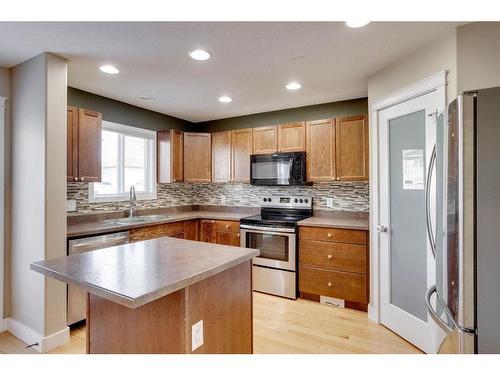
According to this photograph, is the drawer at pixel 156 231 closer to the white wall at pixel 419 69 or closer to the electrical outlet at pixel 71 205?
the electrical outlet at pixel 71 205

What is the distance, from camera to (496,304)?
1.13 m

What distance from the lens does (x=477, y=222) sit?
116cm

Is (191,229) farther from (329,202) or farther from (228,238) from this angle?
(329,202)

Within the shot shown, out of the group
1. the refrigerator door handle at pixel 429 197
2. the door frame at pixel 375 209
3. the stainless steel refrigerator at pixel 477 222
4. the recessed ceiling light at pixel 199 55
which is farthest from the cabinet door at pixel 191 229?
the stainless steel refrigerator at pixel 477 222

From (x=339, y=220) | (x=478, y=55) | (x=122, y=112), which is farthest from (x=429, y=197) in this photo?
(x=122, y=112)

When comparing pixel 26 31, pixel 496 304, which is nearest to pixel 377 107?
pixel 496 304

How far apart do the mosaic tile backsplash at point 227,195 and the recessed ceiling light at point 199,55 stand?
1.99 metres

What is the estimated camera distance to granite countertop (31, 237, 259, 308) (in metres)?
1.11

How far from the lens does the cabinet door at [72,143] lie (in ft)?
8.79

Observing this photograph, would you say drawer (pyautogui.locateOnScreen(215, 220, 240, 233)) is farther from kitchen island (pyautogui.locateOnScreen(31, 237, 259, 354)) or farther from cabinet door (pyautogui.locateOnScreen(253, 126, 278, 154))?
kitchen island (pyautogui.locateOnScreen(31, 237, 259, 354))

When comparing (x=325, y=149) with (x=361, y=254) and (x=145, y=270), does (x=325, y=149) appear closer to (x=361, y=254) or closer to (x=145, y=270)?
(x=361, y=254)

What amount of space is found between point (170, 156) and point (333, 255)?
8.38ft

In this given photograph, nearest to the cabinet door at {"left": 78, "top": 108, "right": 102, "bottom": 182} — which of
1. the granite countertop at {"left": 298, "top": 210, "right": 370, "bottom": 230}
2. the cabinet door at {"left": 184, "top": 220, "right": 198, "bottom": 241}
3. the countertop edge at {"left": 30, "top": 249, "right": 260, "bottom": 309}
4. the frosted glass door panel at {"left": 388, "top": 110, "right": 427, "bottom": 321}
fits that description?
the cabinet door at {"left": 184, "top": 220, "right": 198, "bottom": 241}

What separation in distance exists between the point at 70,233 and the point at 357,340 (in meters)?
2.68
